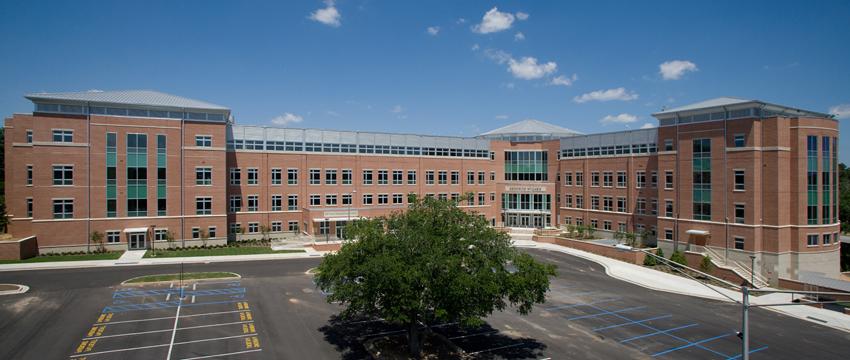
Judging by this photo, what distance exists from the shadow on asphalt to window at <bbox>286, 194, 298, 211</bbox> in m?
32.8

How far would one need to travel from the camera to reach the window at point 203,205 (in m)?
50.4

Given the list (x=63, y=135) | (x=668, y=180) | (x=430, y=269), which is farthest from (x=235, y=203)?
(x=668, y=180)

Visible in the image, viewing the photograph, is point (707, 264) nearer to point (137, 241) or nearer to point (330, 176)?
point (330, 176)

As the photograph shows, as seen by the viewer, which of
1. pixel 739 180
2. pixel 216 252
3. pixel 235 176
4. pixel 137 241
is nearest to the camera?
pixel 739 180

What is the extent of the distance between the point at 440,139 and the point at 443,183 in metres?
6.44

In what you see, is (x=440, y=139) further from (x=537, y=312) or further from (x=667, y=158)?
(x=537, y=312)

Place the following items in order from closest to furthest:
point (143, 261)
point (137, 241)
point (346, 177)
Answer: point (143, 261) < point (137, 241) < point (346, 177)

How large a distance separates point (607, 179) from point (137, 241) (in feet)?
179

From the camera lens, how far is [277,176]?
57469 millimetres

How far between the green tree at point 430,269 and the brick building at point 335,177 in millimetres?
33967

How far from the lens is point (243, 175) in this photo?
182 feet

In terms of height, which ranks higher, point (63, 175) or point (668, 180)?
point (63, 175)

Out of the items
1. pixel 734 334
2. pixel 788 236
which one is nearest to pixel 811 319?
pixel 734 334

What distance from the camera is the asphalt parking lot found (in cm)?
2283
